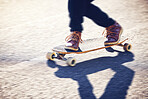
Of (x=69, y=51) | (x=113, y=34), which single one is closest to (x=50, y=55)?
(x=69, y=51)

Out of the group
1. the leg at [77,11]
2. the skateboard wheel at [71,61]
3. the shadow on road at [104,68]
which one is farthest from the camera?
the leg at [77,11]

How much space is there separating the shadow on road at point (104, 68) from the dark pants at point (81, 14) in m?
0.49

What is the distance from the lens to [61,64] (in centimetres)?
319

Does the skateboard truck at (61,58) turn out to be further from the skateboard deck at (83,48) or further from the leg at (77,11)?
the leg at (77,11)

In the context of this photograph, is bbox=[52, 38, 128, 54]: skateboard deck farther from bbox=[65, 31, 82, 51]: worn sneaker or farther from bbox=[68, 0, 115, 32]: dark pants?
bbox=[68, 0, 115, 32]: dark pants

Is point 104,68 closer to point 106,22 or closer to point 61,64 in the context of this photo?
point 61,64

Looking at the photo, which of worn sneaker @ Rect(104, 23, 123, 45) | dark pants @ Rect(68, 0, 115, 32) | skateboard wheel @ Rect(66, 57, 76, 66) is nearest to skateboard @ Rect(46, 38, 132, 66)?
skateboard wheel @ Rect(66, 57, 76, 66)

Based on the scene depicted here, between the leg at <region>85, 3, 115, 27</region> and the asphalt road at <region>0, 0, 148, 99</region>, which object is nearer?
the asphalt road at <region>0, 0, 148, 99</region>

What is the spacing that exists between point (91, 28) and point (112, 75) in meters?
2.09

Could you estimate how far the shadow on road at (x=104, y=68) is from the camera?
2.42 metres

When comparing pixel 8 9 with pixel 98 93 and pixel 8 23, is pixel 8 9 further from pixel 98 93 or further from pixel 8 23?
pixel 98 93

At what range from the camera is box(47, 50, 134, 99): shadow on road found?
242 cm

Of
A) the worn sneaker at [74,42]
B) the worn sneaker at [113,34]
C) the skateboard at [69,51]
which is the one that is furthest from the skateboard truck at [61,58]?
the worn sneaker at [113,34]

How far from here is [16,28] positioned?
188 inches
